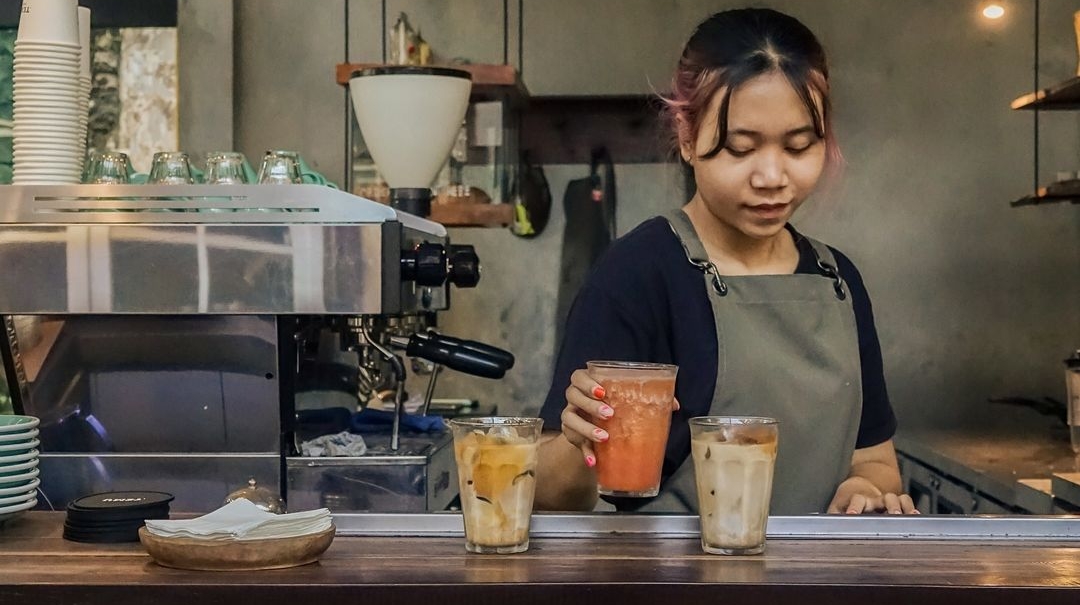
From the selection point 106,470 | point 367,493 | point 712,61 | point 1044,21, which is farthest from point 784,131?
point 1044,21

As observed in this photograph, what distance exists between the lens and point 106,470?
2193 millimetres

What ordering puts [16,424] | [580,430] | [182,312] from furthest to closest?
1. [182,312]
2. [16,424]
3. [580,430]

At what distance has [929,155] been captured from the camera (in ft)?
16.5

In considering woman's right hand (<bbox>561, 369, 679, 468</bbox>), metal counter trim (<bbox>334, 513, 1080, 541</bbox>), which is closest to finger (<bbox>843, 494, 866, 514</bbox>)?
metal counter trim (<bbox>334, 513, 1080, 541</bbox>)

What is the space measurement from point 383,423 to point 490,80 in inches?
58.4

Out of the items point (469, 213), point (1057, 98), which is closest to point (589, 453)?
point (469, 213)

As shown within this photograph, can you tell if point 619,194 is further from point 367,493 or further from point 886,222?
point 367,493

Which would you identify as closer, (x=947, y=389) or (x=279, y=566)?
(x=279, y=566)

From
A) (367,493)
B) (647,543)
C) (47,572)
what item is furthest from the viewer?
(367,493)

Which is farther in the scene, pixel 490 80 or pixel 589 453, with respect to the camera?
pixel 490 80

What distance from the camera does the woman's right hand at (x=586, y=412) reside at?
1483 millimetres

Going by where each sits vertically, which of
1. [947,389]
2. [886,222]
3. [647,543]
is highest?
[886,222]

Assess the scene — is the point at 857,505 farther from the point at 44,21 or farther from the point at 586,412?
the point at 44,21

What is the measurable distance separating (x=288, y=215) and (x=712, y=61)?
0.74 m
